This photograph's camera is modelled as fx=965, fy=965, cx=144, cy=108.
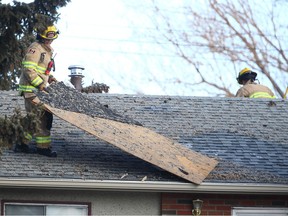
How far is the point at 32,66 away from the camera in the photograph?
1366 centimetres

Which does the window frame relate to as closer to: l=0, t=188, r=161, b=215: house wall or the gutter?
l=0, t=188, r=161, b=215: house wall

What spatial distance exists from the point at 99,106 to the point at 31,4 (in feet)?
7.85

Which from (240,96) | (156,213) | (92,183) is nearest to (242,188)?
(156,213)

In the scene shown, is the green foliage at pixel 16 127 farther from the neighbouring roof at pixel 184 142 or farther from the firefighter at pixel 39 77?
the firefighter at pixel 39 77

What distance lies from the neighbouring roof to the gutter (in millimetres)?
116

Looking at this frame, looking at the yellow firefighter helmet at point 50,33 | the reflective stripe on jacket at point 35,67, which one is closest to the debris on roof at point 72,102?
the reflective stripe on jacket at point 35,67

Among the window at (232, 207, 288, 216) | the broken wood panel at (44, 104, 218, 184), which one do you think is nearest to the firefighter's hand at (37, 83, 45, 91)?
the broken wood panel at (44, 104, 218, 184)

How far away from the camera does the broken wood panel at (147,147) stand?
12.8 m

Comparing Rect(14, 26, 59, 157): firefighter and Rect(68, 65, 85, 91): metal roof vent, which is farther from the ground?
Rect(68, 65, 85, 91): metal roof vent

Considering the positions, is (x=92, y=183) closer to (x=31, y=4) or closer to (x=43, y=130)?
(x=43, y=130)

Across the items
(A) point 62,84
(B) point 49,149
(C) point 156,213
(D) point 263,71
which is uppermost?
(D) point 263,71

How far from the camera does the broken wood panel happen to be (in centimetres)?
1284

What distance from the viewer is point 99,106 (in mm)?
14141

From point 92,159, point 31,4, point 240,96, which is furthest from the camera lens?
point 240,96
